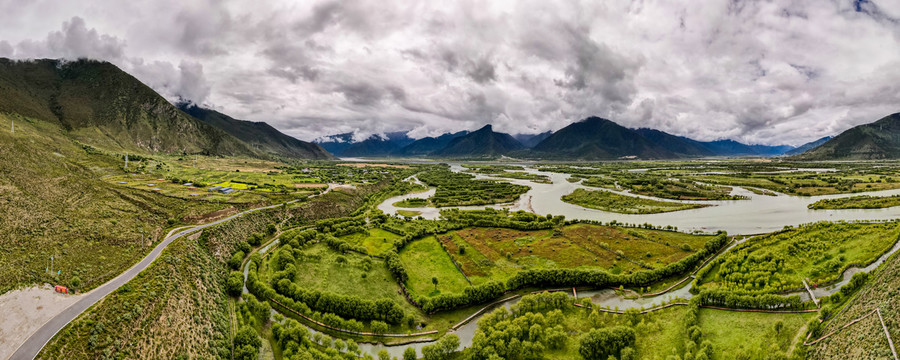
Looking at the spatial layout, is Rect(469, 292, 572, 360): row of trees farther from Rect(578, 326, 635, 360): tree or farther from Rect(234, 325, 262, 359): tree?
Rect(234, 325, 262, 359): tree

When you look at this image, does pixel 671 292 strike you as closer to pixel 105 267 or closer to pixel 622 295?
pixel 622 295

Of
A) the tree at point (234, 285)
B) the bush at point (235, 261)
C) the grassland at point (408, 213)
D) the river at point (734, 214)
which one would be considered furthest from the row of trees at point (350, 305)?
the grassland at point (408, 213)

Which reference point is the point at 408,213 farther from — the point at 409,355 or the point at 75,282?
the point at 75,282

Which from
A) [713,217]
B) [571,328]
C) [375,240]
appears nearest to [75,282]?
[375,240]

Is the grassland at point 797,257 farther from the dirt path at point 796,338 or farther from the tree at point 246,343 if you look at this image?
the tree at point 246,343

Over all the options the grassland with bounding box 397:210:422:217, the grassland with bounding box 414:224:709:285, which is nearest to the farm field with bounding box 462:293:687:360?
the grassland with bounding box 414:224:709:285

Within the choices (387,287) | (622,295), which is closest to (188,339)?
(387,287)
